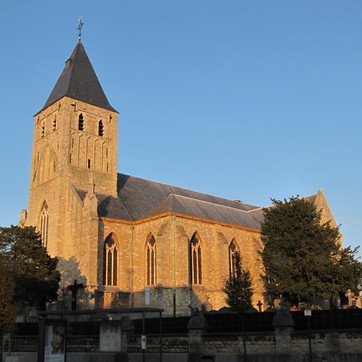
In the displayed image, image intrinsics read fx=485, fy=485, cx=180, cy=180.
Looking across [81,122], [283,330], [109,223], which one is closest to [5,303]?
[283,330]

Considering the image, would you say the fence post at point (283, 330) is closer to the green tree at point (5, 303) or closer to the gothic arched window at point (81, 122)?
the green tree at point (5, 303)

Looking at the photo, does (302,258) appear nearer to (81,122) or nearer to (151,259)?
(151,259)

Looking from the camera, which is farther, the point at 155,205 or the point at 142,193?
the point at 142,193

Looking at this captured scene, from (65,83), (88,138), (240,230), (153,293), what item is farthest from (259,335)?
(65,83)

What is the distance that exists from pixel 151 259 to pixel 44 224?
9662 mm

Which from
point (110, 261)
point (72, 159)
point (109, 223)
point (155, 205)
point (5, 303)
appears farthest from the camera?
point (155, 205)

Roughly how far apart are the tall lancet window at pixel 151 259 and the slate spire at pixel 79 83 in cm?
1334

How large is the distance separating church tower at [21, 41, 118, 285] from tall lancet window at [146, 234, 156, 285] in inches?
173

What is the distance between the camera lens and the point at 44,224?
129 ft

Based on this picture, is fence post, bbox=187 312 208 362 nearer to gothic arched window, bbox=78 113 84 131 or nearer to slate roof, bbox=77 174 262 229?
slate roof, bbox=77 174 262 229

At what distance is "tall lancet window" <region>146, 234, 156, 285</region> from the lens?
117 ft

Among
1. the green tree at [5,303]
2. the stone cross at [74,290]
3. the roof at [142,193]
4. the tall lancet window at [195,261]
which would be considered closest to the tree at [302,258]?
the tall lancet window at [195,261]

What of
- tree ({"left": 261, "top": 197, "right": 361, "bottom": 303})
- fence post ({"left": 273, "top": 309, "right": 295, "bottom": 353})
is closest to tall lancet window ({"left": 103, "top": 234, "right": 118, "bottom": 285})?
tree ({"left": 261, "top": 197, "right": 361, "bottom": 303})

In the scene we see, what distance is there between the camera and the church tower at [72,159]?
36750mm
